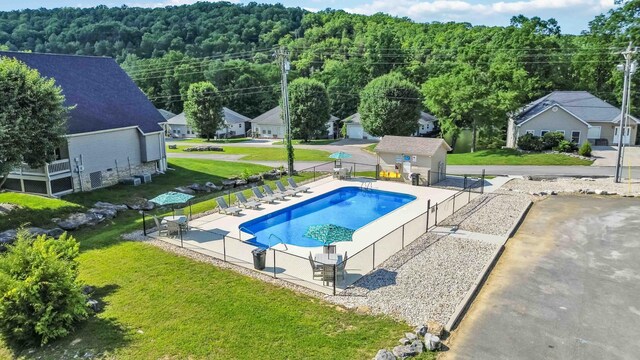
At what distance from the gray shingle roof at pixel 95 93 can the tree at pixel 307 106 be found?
1186 inches

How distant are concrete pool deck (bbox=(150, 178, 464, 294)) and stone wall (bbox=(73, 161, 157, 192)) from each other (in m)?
9.85

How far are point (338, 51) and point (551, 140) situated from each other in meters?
66.5

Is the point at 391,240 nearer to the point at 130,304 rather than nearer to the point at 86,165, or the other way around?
the point at 130,304

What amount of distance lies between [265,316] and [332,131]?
61857 mm

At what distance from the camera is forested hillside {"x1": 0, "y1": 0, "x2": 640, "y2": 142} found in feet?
159

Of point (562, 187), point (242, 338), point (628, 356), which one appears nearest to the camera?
point (628, 356)

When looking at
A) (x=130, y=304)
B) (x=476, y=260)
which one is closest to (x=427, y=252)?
(x=476, y=260)

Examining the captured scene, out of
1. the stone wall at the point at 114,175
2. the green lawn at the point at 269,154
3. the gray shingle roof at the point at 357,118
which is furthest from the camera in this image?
the gray shingle roof at the point at 357,118

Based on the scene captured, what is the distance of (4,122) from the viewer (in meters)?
19.7

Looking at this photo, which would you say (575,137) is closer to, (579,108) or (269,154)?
(579,108)

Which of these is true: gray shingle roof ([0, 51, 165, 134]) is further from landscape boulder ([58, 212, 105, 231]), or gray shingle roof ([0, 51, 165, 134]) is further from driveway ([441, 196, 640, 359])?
driveway ([441, 196, 640, 359])

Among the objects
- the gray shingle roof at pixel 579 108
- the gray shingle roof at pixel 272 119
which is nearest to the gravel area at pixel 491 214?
the gray shingle roof at pixel 579 108

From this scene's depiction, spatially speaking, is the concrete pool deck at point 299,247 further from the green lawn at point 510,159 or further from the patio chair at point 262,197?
the green lawn at point 510,159

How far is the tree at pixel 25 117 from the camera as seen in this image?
65.1 ft
